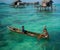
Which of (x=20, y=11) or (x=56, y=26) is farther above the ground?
(x=20, y=11)

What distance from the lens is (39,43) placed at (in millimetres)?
2855

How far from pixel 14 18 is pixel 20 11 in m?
0.21

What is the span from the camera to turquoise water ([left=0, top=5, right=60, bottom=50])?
2.85 metres

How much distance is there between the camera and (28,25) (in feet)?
9.93

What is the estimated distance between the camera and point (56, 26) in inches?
117

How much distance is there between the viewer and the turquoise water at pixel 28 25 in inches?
112

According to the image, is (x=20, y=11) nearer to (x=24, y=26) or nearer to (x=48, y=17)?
(x=24, y=26)

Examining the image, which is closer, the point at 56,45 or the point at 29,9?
the point at 56,45

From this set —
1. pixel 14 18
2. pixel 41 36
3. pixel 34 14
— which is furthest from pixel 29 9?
pixel 41 36

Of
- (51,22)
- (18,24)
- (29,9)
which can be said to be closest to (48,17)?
(51,22)

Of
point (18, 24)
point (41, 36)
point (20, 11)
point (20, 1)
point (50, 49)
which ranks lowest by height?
point (50, 49)

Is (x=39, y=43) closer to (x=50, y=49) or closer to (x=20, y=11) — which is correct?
(x=50, y=49)

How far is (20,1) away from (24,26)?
0.55m

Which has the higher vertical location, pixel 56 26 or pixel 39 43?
pixel 56 26
